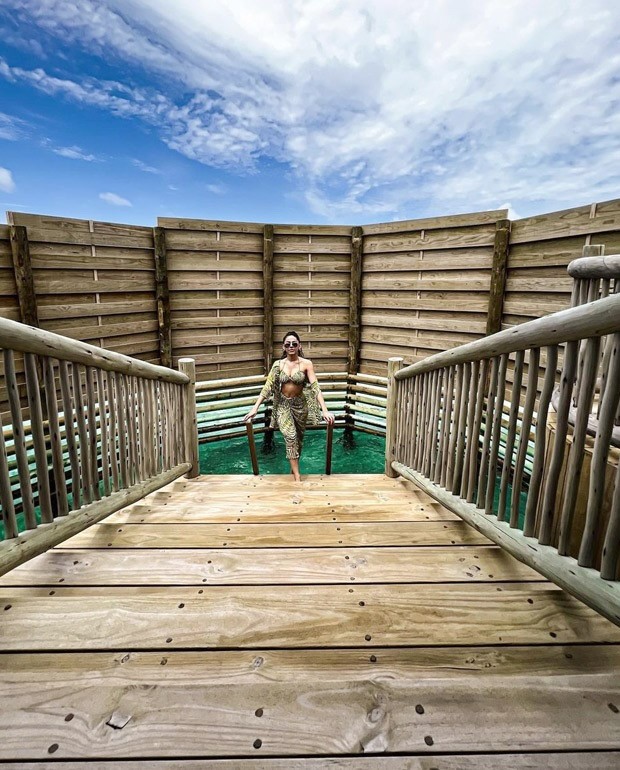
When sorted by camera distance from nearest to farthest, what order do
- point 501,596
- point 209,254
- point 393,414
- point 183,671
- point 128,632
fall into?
point 183,671 → point 128,632 → point 501,596 → point 393,414 → point 209,254

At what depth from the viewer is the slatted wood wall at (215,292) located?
5738 mm

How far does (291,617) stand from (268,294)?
5364mm

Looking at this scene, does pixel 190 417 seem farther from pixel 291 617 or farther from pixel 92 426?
pixel 291 617

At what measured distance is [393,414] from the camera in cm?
329

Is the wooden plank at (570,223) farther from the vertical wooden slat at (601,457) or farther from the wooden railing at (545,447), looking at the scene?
the vertical wooden slat at (601,457)

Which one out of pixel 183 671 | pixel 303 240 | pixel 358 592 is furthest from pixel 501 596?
pixel 303 240

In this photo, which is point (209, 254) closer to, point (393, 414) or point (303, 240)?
point (303, 240)

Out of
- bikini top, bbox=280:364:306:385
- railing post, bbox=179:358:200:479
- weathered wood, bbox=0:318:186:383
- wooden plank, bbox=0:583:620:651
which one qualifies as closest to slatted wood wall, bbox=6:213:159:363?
railing post, bbox=179:358:200:479

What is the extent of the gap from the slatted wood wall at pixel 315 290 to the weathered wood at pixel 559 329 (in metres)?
4.73

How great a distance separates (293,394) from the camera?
387 cm

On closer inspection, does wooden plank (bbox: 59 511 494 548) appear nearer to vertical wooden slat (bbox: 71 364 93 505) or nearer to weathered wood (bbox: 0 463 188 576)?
weathered wood (bbox: 0 463 188 576)

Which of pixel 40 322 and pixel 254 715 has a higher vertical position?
pixel 40 322

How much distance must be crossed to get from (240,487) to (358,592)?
4.89 feet

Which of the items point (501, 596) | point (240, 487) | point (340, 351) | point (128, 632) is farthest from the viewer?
point (340, 351)
